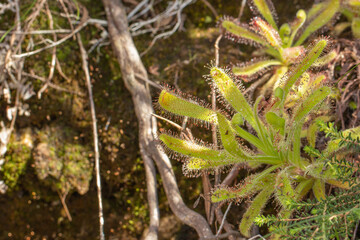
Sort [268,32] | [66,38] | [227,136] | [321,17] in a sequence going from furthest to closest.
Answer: [66,38], [321,17], [268,32], [227,136]

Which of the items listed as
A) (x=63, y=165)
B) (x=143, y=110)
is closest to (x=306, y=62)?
(x=143, y=110)

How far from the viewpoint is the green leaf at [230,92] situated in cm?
160

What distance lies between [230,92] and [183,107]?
0.85ft

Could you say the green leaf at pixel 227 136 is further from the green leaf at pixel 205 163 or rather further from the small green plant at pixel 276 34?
the small green plant at pixel 276 34

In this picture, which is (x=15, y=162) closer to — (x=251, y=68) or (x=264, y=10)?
(x=251, y=68)

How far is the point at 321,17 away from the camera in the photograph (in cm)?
220

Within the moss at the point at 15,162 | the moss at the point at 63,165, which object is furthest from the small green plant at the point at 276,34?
the moss at the point at 15,162

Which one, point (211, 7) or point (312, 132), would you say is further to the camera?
point (211, 7)

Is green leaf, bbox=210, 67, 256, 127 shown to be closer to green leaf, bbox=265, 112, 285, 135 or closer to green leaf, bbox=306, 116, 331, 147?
green leaf, bbox=265, 112, 285, 135

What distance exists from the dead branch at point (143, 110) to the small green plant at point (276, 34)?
28.3 inches

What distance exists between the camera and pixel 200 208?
222 cm

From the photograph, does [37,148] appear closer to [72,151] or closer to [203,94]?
[72,151]

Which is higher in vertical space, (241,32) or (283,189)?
(241,32)

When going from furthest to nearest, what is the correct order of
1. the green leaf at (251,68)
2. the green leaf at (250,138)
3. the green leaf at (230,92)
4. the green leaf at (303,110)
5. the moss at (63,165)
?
the moss at (63,165), the green leaf at (251,68), the green leaf at (250,138), the green leaf at (230,92), the green leaf at (303,110)
